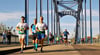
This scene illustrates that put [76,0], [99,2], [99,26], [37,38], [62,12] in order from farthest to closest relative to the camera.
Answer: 1. [62,12]
2. [76,0]
3. [99,2]
4. [99,26]
5. [37,38]

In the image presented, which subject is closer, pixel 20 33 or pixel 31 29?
pixel 20 33

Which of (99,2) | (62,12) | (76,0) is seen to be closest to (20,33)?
(99,2)

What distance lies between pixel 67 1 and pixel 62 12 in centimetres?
757

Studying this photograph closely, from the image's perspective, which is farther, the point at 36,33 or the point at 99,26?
the point at 99,26

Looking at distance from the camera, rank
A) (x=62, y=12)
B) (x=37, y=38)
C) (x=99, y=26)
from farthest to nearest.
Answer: (x=62, y=12) < (x=99, y=26) < (x=37, y=38)

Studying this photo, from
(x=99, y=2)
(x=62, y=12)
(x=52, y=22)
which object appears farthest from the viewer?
(x=62, y=12)

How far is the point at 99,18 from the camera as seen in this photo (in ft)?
133

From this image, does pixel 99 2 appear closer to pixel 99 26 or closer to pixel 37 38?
pixel 99 26

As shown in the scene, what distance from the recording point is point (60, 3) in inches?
3346

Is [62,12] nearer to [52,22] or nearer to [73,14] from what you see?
[73,14]

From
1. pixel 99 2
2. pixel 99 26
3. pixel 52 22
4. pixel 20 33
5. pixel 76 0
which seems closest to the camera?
pixel 20 33

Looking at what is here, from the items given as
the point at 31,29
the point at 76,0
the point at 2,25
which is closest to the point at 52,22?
the point at 76,0

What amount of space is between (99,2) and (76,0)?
3978 centimetres

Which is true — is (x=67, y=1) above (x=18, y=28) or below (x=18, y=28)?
above
